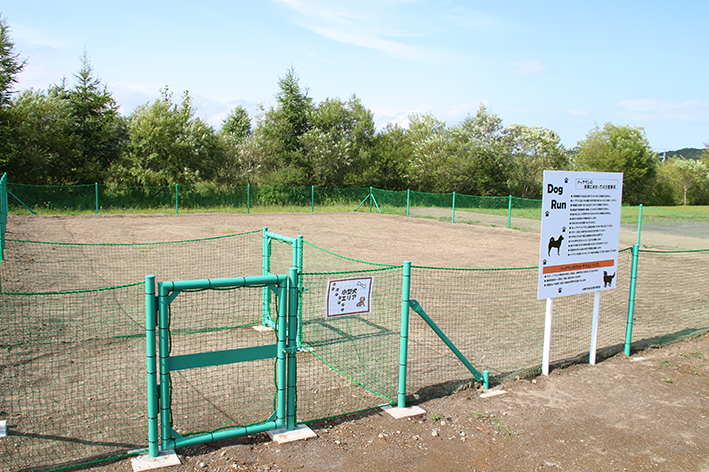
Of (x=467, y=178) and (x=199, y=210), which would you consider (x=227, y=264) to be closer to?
(x=199, y=210)

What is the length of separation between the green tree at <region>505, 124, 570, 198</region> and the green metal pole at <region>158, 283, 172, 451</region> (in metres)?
44.9

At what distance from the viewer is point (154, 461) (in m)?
3.94

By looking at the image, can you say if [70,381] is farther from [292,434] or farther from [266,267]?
[266,267]

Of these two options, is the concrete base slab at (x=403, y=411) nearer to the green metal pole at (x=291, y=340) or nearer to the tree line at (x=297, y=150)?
the green metal pole at (x=291, y=340)

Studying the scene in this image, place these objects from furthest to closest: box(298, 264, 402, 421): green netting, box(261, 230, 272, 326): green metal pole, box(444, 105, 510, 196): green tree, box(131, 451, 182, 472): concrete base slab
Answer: box(444, 105, 510, 196): green tree, box(261, 230, 272, 326): green metal pole, box(298, 264, 402, 421): green netting, box(131, 451, 182, 472): concrete base slab

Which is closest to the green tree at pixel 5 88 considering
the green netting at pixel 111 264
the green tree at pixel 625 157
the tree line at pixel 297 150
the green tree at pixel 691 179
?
the tree line at pixel 297 150

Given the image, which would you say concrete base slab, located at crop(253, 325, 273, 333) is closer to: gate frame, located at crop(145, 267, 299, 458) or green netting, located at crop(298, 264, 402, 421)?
green netting, located at crop(298, 264, 402, 421)

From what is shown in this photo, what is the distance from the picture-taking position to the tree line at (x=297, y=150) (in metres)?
29.5

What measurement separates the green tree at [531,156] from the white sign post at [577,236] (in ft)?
134

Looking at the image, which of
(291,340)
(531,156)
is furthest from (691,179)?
(291,340)

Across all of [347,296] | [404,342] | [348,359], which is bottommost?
[348,359]

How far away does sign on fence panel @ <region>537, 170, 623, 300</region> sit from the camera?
6.00 m

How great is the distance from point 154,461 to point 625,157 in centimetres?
5520

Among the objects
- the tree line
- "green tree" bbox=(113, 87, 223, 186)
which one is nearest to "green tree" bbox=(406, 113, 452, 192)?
the tree line
